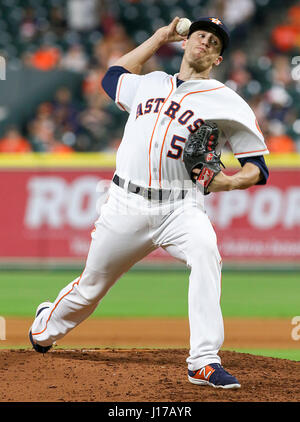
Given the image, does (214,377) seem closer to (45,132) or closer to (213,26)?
(213,26)

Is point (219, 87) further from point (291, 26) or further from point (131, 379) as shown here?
point (291, 26)

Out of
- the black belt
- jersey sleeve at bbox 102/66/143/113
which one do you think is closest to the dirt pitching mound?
the black belt

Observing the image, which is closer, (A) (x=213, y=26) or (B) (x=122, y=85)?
(A) (x=213, y=26)

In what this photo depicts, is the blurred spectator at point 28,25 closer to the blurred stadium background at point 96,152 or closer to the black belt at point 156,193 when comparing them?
the blurred stadium background at point 96,152

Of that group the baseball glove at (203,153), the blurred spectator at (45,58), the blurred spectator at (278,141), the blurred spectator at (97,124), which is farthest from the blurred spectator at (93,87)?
the baseball glove at (203,153)

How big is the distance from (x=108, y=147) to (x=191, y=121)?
23.6 feet

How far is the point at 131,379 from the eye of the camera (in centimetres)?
414

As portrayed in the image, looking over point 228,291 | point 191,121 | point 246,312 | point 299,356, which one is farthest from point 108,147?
point 191,121

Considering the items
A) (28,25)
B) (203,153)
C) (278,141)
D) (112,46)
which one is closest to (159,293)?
(278,141)

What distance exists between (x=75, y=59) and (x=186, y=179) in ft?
29.6

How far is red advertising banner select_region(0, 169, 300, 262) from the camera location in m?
10.2

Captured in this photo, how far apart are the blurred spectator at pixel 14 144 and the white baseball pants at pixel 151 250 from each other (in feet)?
22.1

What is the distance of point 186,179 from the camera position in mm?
4238

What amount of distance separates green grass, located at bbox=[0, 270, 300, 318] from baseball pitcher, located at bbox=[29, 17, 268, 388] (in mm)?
3048
